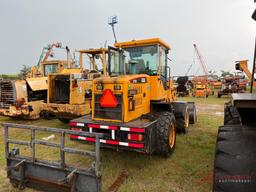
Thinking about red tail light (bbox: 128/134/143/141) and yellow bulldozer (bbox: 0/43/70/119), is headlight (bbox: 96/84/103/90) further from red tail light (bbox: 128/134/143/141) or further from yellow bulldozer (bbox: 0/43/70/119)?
yellow bulldozer (bbox: 0/43/70/119)

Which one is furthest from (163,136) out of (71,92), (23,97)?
(23,97)

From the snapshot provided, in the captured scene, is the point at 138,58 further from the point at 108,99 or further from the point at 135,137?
the point at 135,137

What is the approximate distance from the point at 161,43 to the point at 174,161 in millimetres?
2900

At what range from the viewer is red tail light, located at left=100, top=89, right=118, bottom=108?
4430 millimetres

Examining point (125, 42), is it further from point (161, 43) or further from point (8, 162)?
point (8, 162)

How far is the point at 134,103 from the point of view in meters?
4.58

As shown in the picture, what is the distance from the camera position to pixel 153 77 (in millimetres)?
5293

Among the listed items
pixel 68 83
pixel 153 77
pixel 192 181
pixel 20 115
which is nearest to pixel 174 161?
pixel 192 181

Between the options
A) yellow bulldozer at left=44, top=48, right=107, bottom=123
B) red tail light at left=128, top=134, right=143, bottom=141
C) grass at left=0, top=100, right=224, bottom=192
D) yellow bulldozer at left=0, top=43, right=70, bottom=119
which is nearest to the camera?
grass at left=0, top=100, right=224, bottom=192

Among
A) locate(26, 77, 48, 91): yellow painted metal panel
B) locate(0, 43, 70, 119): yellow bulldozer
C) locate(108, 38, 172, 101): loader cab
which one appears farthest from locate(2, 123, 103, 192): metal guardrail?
locate(26, 77, 48, 91): yellow painted metal panel

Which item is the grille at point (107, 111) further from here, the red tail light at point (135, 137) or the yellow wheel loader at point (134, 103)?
the red tail light at point (135, 137)

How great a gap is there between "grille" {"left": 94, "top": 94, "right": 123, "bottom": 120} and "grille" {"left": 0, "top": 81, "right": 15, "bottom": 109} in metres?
5.67

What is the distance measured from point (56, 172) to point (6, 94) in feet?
23.2

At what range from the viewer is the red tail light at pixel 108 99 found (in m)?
4.43
